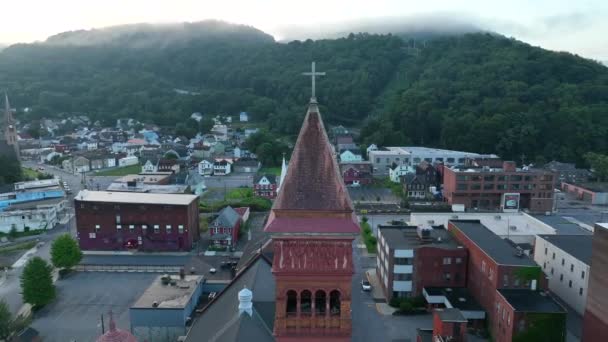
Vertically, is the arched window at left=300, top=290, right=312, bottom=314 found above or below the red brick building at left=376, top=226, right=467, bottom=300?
above

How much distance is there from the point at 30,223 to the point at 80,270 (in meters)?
15.7

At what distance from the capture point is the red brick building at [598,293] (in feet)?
79.9

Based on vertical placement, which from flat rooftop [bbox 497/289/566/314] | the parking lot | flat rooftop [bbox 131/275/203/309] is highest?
flat rooftop [bbox 131/275/203/309]

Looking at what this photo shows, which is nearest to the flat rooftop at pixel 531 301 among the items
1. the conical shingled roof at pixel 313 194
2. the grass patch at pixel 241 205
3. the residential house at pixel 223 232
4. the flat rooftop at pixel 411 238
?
the flat rooftop at pixel 411 238

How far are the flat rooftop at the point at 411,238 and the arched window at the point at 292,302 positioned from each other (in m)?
20.1

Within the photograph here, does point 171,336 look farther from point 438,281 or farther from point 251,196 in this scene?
point 251,196

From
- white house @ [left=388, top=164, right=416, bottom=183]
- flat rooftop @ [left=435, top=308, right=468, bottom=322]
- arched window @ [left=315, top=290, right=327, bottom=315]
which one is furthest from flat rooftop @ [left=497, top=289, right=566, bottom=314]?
white house @ [left=388, top=164, right=416, bottom=183]

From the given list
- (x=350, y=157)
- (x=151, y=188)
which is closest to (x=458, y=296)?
(x=151, y=188)

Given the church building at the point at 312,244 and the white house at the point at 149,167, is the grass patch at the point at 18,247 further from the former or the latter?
the church building at the point at 312,244

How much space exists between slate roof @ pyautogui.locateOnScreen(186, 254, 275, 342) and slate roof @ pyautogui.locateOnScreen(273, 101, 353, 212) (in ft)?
15.6

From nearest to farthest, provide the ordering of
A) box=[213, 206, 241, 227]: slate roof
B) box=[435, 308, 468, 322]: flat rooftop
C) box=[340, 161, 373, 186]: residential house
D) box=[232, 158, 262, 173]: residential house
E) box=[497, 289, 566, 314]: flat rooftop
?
box=[435, 308, 468, 322]: flat rooftop → box=[497, 289, 566, 314]: flat rooftop → box=[213, 206, 241, 227]: slate roof → box=[340, 161, 373, 186]: residential house → box=[232, 158, 262, 173]: residential house

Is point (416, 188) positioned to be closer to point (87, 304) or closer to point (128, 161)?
point (87, 304)

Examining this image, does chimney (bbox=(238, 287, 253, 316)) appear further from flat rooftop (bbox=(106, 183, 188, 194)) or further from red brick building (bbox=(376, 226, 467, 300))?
flat rooftop (bbox=(106, 183, 188, 194))

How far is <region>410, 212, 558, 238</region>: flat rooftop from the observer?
4081cm
